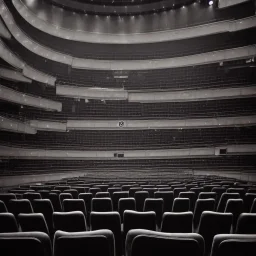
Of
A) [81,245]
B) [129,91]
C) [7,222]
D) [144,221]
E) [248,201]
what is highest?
[129,91]

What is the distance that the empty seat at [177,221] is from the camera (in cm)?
419

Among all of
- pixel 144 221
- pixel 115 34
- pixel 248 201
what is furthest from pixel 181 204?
pixel 115 34

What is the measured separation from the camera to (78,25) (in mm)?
29188

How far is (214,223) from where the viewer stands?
4.21 m

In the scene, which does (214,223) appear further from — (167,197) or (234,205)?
(167,197)

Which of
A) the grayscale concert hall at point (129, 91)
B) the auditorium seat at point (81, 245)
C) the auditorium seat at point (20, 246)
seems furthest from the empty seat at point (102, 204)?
the grayscale concert hall at point (129, 91)

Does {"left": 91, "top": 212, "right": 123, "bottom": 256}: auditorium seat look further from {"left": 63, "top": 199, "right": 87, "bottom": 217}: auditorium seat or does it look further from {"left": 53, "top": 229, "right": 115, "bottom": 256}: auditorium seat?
{"left": 63, "top": 199, "right": 87, "bottom": 217}: auditorium seat

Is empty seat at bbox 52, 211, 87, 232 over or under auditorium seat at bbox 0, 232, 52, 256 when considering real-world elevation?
under

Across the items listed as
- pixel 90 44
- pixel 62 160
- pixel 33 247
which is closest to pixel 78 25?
pixel 90 44

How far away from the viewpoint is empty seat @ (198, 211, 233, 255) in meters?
4.15

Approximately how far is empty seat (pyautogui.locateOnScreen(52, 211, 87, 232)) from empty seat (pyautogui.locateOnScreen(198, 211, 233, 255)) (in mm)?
1802

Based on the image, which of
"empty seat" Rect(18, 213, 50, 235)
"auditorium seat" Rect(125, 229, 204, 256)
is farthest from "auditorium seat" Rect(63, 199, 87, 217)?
"auditorium seat" Rect(125, 229, 204, 256)

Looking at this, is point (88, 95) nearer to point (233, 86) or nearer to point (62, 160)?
point (62, 160)

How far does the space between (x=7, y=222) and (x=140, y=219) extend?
1.86 meters
